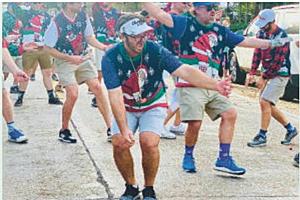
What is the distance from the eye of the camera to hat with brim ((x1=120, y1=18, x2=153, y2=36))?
3855 mm

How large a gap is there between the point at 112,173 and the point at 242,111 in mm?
3842

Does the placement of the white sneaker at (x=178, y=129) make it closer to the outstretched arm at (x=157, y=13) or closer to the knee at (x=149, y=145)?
the outstretched arm at (x=157, y=13)

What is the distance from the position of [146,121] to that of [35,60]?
4.75 meters

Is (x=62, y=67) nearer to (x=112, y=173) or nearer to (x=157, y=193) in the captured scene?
(x=112, y=173)

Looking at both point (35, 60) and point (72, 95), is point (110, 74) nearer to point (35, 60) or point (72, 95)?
point (72, 95)

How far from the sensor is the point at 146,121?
13.3 ft

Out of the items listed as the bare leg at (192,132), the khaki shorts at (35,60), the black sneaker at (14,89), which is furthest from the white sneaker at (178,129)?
the black sneaker at (14,89)

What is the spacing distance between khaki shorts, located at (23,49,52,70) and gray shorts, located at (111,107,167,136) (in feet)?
14.7

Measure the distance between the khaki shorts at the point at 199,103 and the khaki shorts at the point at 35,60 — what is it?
395 cm

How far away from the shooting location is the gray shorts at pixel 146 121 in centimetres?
399

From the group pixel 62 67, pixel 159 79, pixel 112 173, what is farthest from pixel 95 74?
pixel 159 79

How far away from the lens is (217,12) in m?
4.91

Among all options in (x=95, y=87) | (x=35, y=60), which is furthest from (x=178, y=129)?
(x=35, y=60)

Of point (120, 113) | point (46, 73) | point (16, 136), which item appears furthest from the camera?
point (46, 73)
